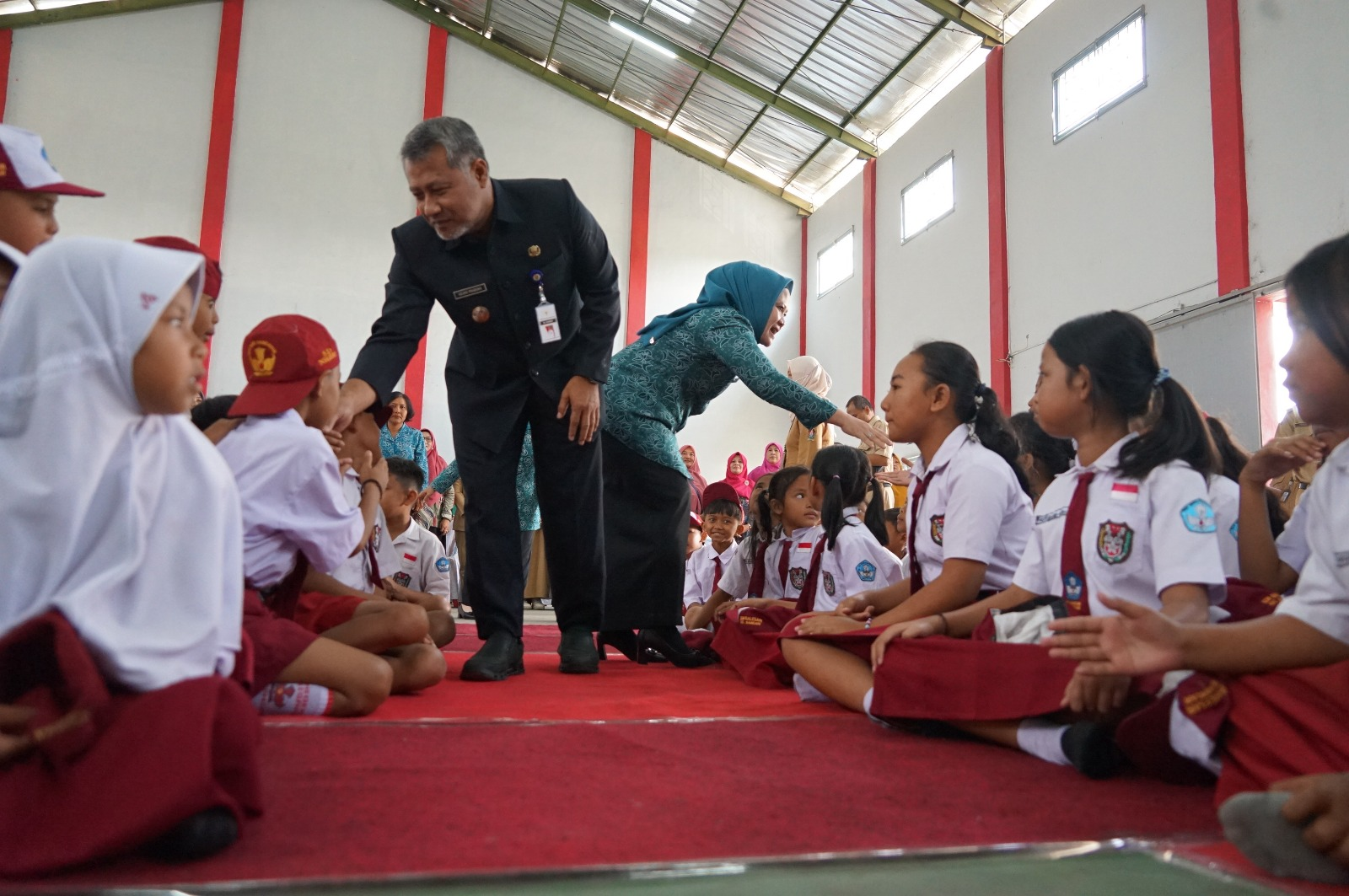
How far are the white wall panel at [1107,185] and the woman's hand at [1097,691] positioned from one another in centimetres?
462

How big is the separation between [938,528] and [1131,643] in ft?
3.06

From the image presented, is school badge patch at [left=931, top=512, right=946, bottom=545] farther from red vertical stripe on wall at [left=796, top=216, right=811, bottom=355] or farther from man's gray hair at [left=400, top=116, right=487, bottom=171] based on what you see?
red vertical stripe on wall at [left=796, top=216, right=811, bottom=355]

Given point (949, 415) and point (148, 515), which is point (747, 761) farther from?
point (949, 415)

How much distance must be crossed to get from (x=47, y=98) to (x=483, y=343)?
8.51 m

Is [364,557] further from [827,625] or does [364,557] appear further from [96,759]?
[96,759]

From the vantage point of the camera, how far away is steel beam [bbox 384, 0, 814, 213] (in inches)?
370

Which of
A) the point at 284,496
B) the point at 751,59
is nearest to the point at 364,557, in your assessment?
the point at 284,496

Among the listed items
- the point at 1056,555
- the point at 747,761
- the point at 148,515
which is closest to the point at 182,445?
the point at 148,515

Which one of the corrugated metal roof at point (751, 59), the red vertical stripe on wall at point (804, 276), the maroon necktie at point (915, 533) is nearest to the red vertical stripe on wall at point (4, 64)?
the corrugated metal roof at point (751, 59)

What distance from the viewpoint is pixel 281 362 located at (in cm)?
162

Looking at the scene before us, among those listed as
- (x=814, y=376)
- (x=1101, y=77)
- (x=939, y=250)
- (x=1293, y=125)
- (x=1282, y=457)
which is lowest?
(x=1282, y=457)

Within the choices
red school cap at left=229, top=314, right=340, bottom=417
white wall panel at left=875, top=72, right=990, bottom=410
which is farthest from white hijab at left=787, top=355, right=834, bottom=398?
red school cap at left=229, top=314, right=340, bottom=417

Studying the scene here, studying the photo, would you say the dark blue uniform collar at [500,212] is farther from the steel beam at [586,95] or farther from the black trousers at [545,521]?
the steel beam at [586,95]

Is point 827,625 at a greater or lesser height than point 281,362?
lesser
